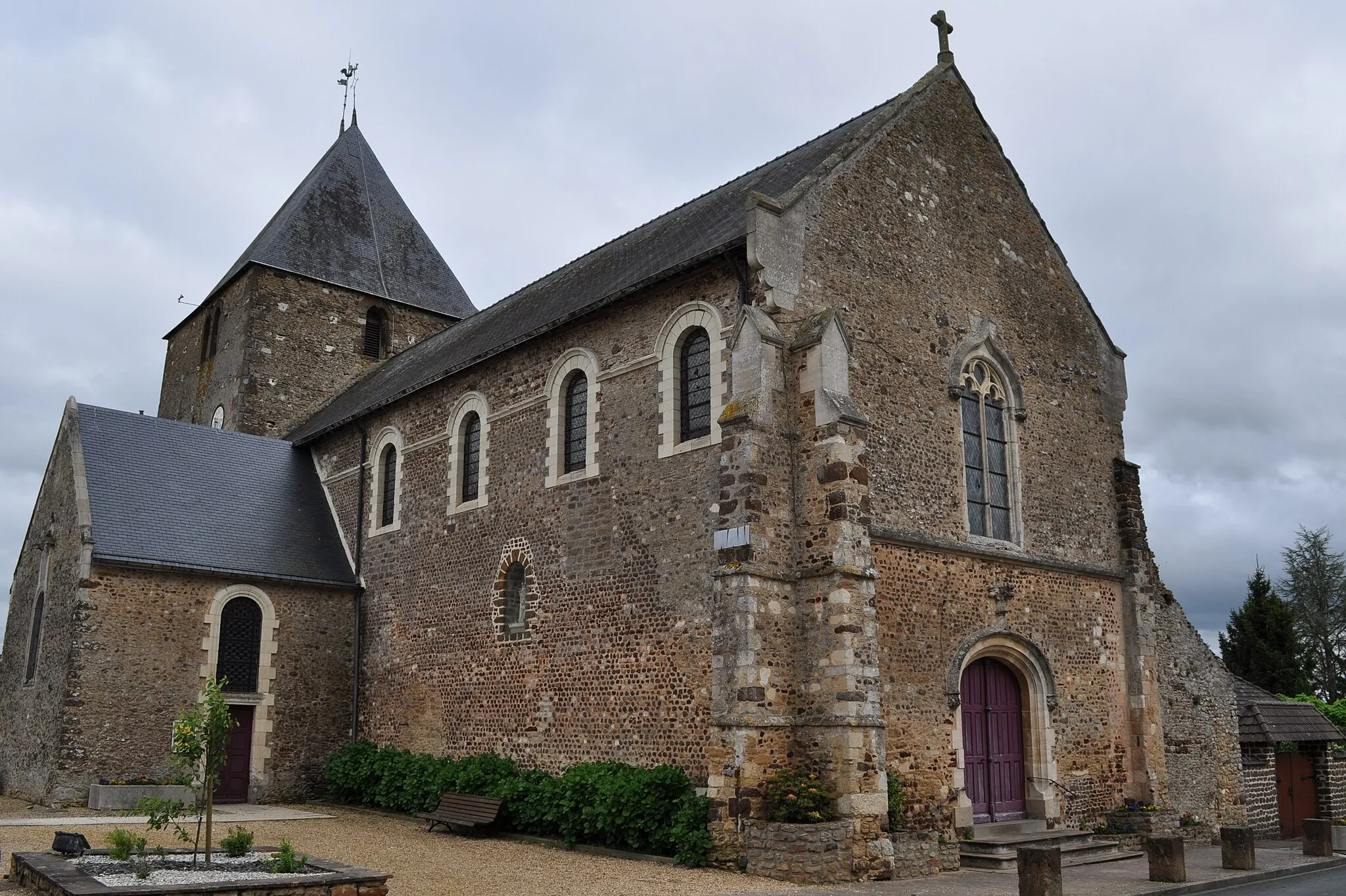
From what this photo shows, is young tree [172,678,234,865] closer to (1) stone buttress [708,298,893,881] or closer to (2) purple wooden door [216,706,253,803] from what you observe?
(1) stone buttress [708,298,893,881]

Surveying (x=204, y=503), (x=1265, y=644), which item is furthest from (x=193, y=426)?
(x=1265, y=644)

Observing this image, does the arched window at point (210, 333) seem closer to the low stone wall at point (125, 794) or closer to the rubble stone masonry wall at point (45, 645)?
the rubble stone masonry wall at point (45, 645)

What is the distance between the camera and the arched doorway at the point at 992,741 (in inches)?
519

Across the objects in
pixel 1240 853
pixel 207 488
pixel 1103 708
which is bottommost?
pixel 1240 853

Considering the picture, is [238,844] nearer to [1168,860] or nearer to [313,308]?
[1168,860]

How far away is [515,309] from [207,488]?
6.48 m

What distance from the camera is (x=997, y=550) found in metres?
13.8

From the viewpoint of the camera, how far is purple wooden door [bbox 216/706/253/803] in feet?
59.0

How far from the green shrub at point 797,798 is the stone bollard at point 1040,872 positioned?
1.93 meters

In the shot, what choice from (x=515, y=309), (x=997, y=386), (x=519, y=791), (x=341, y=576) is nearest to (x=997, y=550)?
(x=997, y=386)

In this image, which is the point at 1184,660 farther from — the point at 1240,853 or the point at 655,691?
the point at 655,691

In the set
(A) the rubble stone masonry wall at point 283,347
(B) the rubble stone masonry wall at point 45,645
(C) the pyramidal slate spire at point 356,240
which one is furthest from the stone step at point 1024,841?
(C) the pyramidal slate spire at point 356,240

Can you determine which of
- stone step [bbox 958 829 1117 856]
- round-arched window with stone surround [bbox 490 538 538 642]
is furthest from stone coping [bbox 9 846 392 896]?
stone step [bbox 958 829 1117 856]

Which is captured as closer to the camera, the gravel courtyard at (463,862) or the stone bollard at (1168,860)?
the gravel courtyard at (463,862)
